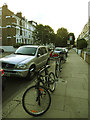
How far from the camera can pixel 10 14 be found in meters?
34.2

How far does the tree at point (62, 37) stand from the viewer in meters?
58.1

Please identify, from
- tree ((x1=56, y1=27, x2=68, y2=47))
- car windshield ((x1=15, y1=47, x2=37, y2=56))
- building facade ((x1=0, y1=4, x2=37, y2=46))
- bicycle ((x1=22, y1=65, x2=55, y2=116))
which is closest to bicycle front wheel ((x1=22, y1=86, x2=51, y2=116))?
bicycle ((x1=22, y1=65, x2=55, y2=116))

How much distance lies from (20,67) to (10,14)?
34.9 metres

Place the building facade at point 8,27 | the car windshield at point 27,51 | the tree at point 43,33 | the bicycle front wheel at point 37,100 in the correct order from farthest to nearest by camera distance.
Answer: the tree at point 43,33 → the building facade at point 8,27 → the car windshield at point 27,51 → the bicycle front wheel at point 37,100

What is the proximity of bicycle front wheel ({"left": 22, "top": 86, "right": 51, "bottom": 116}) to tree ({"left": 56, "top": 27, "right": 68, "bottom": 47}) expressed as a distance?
5585 cm

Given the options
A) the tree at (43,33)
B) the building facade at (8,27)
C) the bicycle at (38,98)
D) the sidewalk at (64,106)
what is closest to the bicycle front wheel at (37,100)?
the bicycle at (38,98)

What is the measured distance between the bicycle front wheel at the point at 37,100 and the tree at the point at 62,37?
55851 millimetres

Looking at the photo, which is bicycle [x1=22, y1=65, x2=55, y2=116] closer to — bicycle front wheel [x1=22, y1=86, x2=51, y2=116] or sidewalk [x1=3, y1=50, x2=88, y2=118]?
bicycle front wheel [x1=22, y1=86, x2=51, y2=116]

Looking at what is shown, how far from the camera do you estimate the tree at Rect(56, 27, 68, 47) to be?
191 feet

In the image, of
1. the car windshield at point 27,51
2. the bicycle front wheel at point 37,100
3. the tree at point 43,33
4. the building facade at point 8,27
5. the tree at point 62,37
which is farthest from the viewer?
the tree at point 62,37

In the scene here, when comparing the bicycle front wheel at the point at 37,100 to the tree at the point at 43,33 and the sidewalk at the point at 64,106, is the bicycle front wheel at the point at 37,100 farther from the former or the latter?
the tree at the point at 43,33

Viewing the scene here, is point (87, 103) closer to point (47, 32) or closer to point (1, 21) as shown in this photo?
point (47, 32)

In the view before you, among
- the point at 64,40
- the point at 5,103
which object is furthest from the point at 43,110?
the point at 64,40

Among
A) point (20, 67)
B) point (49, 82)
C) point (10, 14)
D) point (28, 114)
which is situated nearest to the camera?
point (28, 114)
